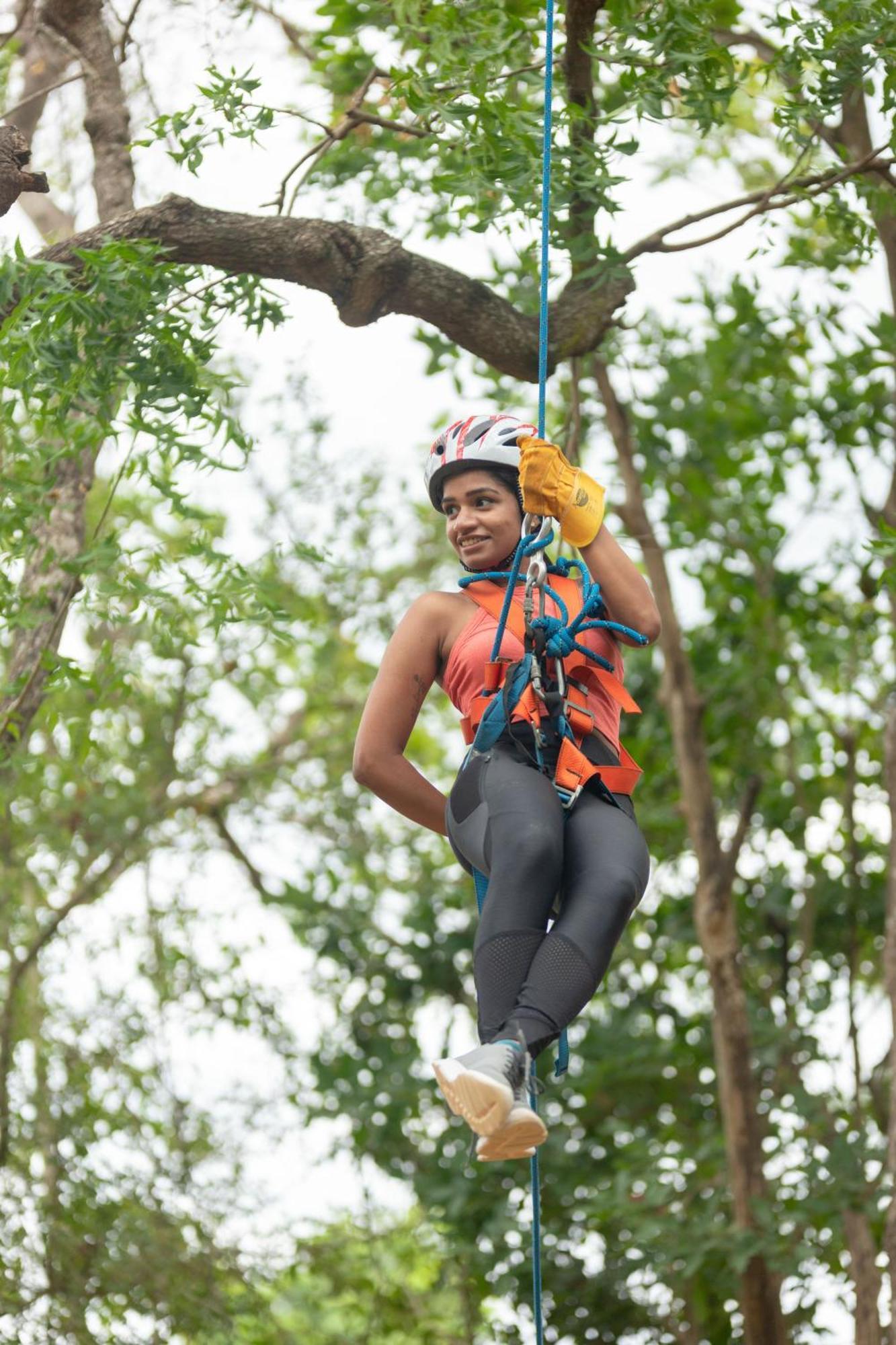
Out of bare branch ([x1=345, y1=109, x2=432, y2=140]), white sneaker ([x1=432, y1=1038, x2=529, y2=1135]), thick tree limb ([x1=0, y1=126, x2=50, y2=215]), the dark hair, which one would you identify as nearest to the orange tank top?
the dark hair

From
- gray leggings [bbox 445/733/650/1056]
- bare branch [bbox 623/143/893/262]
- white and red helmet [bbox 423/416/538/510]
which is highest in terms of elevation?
bare branch [bbox 623/143/893/262]

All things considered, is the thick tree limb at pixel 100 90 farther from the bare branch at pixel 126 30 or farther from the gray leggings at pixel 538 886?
the gray leggings at pixel 538 886

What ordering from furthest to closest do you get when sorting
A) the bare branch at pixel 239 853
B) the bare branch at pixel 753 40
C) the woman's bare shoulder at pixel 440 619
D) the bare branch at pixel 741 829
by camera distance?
the bare branch at pixel 239 853 → the bare branch at pixel 741 829 → the bare branch at pixel 753 40 → the woman's bare shoulder at pixel 440 619

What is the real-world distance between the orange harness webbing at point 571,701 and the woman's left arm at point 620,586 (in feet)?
0.31

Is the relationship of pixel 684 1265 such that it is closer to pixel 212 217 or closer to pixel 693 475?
pixel 693 475

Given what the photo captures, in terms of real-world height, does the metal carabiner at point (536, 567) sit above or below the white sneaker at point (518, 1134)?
above

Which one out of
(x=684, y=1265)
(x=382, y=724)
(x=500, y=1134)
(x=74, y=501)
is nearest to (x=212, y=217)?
(x=74, y=501)

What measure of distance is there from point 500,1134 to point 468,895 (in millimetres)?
5599

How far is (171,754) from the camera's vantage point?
29.2ft

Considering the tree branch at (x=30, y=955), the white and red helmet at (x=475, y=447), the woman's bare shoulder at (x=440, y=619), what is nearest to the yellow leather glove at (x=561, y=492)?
the white and red helmet at (x=475, y=447)

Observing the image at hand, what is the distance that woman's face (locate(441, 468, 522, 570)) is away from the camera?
3619 mm

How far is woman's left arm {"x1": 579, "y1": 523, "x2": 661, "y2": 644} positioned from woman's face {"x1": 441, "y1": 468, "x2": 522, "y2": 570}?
20 cm

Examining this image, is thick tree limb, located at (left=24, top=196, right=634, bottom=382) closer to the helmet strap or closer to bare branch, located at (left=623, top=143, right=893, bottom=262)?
bare branch, located at (left=623, top=143, right=893, bottom=262)

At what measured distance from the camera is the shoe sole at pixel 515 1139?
2.82 metres
